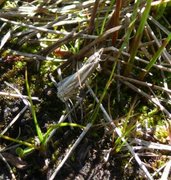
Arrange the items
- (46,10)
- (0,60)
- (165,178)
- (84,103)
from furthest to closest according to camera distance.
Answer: (46,10), (0,60), (84,103), (165,178)

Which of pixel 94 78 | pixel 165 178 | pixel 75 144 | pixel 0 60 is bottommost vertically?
pixel 165 178

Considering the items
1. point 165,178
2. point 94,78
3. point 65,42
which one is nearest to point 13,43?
point 65,42

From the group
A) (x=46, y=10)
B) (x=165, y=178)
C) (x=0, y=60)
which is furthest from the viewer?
(x=46, y=10)

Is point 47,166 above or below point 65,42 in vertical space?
below

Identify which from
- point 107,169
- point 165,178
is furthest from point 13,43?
point 165,178

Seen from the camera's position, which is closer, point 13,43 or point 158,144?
point 158,144

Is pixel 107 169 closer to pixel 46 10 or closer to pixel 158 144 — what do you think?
pixel 158 144
